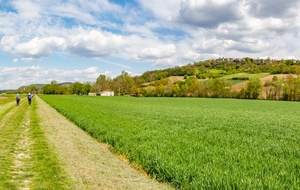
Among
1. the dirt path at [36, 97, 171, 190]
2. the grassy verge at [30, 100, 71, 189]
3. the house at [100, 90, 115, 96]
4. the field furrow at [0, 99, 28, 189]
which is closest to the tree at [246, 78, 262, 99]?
the house at [100, 90, 115, 96]

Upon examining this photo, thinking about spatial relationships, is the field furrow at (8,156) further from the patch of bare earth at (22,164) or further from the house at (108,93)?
the house at (108,93)

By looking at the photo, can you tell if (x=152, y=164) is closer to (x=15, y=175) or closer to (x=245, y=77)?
(x=15, y=175)

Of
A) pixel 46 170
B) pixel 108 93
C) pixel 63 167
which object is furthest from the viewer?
pixel 108 93

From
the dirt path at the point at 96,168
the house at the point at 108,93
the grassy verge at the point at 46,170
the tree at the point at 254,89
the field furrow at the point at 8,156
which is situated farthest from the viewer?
the house at the point at 108,93

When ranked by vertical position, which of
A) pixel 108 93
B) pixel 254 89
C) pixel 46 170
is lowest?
pixel 46 170

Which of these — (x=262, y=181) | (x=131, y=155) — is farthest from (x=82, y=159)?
(x=262, y=181)

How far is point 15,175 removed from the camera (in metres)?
8.80

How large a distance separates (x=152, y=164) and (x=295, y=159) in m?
4.64

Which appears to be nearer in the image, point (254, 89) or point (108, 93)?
point (254, 89)

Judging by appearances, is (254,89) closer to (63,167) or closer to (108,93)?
(108,93)

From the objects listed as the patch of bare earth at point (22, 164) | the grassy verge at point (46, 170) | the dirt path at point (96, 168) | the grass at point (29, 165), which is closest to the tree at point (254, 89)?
the dirt path at point (96, 168)

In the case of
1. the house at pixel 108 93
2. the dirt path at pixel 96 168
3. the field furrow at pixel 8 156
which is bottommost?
the dirt path at pixel 96 168

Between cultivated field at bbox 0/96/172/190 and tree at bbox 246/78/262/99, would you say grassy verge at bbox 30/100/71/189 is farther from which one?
tree at bbox 246/78/262/99

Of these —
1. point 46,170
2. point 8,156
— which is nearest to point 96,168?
point 46,170
